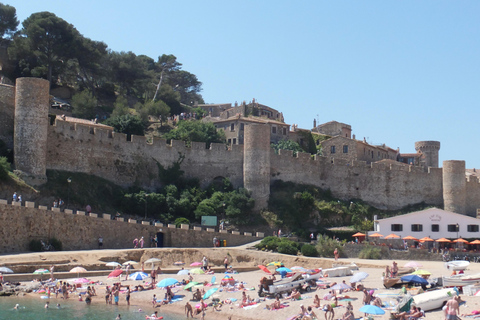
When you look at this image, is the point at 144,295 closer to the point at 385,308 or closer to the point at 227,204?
the point at 385,308

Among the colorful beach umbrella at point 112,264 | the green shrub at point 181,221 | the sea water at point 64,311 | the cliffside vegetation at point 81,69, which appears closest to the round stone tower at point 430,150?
the cliffside vegetation at point 81,69

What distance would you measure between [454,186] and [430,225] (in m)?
7.28

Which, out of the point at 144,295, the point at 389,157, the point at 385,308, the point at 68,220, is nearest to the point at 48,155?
the point at 68,220

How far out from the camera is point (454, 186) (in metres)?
51.5

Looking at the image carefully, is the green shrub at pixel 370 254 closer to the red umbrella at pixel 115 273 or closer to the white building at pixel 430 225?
the white building at pixel 430 225

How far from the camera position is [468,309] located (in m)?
21.9

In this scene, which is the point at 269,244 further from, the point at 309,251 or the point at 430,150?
the point at 430,150

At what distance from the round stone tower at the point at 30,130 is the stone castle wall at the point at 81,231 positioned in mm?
4878

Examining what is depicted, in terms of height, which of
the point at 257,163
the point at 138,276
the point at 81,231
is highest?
the point at 257,163

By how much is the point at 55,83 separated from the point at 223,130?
55.4ft

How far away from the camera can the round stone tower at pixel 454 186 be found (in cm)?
5128

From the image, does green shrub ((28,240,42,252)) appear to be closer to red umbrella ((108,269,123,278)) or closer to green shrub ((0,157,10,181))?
green shrub ((0,157,10,181))

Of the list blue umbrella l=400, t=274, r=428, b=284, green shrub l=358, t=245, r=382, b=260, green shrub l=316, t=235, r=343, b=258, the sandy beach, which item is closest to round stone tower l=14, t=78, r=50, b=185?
the sandy beach

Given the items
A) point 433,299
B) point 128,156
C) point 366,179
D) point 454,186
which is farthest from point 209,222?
point 433,299
